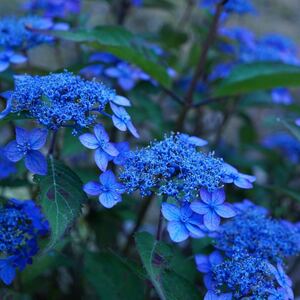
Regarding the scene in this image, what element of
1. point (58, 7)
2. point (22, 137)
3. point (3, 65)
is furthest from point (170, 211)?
point (58, 7)

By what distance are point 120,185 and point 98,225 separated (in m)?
0.94

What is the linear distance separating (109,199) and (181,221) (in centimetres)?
15

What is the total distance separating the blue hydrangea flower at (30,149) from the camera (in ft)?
4.04

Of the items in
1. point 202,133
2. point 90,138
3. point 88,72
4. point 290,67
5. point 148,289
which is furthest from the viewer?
point 202,133

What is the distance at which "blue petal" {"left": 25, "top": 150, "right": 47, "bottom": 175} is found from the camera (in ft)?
4.05

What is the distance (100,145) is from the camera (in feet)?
4.10

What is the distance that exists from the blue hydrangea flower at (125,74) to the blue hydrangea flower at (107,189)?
2.30 feet

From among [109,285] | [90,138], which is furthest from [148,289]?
[90,138]

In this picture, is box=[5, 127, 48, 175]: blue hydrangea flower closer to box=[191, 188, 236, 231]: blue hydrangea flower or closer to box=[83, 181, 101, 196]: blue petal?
box=[83, 181, 101, 196]: blue petal

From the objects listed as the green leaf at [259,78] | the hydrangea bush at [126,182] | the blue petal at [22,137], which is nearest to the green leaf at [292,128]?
the hydrangea bush at [126,182]

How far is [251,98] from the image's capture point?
7.58ft

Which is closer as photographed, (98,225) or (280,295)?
(280,295)

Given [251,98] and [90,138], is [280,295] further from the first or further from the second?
[251,98]

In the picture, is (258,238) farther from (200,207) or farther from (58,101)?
(58,101)
